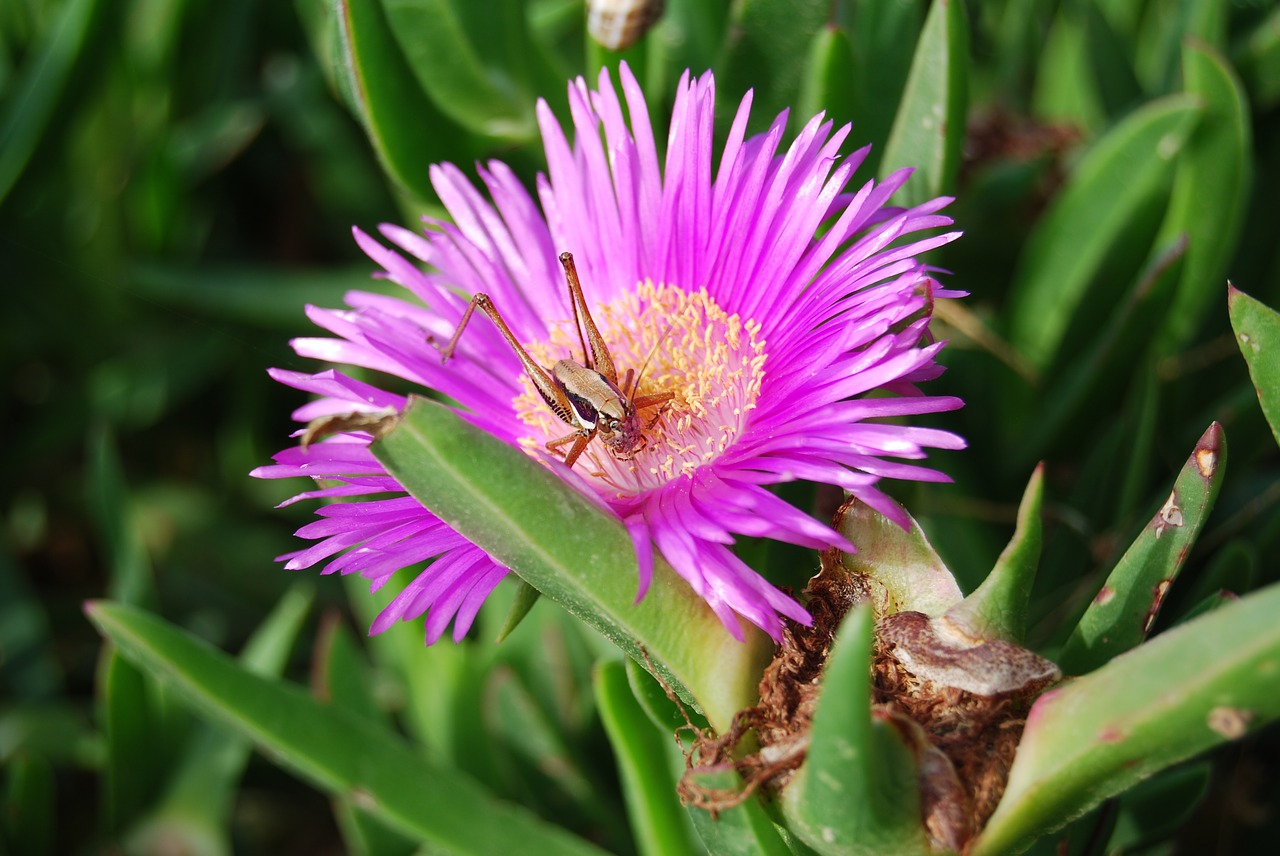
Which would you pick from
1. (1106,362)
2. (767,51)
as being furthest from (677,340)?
(1106,362)

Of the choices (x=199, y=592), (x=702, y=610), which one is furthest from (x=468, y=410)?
(x=199, y=592)

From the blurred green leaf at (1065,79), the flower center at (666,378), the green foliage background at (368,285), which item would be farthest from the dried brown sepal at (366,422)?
the blurred green leaf at (1065,79)

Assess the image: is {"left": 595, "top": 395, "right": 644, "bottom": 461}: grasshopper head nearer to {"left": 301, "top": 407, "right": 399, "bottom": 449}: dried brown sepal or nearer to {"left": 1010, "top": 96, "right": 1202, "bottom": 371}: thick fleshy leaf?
{"left": 301, "top": 407, "right": 399, "bottom": 449}: dried brown sepal

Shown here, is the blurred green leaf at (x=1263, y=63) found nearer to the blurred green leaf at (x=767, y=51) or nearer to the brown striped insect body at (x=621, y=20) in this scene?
the blurred green leaf at (x=767, y=51)

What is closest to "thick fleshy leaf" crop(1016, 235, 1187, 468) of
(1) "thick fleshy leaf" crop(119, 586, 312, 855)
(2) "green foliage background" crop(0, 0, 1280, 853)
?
(2) "green foliage background" crop(0, 0, 1280, 853)

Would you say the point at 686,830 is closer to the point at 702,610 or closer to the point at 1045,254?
the point at 702,610

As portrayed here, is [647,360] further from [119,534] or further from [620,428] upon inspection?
[119,534]
